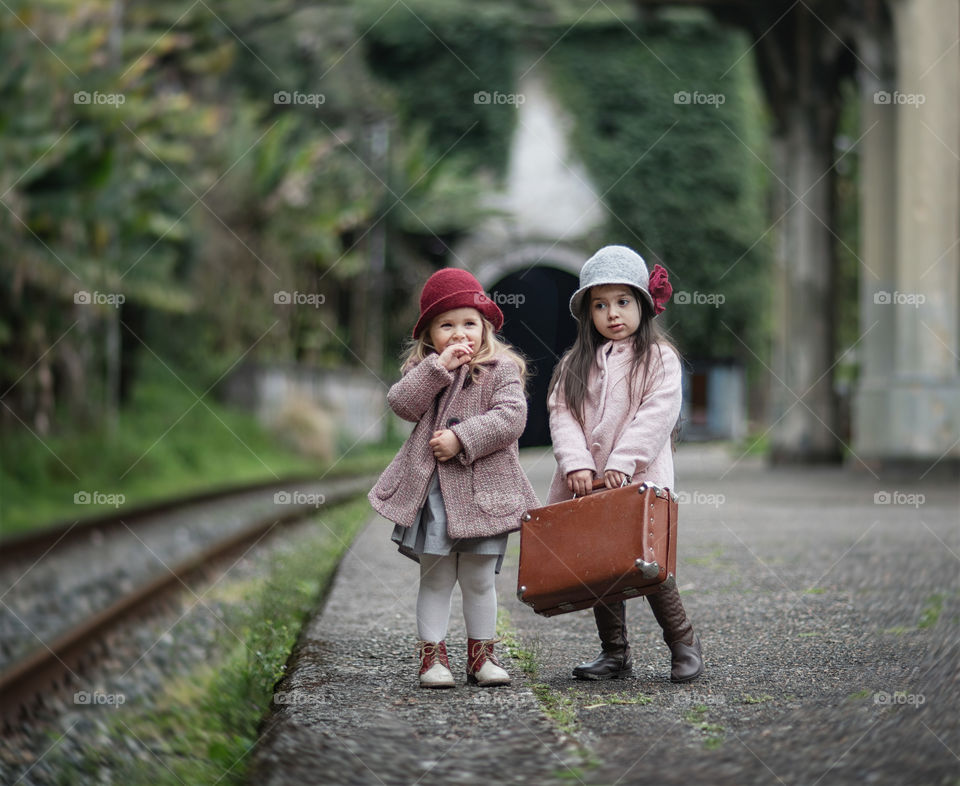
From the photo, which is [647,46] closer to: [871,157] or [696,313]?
[696,313]

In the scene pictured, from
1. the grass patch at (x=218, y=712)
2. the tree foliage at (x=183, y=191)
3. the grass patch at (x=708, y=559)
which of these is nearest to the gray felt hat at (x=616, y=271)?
the grass patch at (x=218, y=712)

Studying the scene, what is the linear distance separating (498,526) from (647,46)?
24085 millimetres

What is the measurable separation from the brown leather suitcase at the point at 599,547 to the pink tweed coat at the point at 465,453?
0.39 feet

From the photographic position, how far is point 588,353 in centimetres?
371

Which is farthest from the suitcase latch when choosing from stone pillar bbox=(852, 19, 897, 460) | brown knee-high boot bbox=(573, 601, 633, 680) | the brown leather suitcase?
stone pillar bbox=(852, 19, 897, 460)

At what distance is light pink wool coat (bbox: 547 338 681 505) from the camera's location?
351 centimetres

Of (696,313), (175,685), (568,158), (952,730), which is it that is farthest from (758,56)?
(952,730)

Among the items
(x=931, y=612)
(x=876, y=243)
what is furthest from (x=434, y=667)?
(x=876, y=243)

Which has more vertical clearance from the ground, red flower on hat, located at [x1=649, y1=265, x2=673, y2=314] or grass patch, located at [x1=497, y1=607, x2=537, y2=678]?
red flower on hat, located at [x1=649, y1=265, x2=673, y2=314]

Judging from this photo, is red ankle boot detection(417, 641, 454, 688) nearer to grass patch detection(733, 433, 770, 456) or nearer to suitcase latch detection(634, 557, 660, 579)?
suitcase latch detection(634, 557, 660, 579)

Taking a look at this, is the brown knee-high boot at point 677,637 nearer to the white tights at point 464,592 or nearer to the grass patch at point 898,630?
the white tights at point 464,592

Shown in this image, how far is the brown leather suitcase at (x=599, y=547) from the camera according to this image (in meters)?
3.31

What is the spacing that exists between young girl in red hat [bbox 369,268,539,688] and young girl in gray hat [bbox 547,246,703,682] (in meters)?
0.17

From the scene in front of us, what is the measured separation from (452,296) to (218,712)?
1.50 meters
